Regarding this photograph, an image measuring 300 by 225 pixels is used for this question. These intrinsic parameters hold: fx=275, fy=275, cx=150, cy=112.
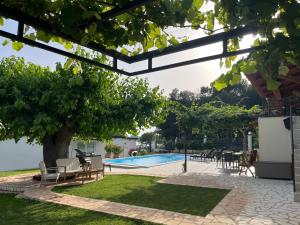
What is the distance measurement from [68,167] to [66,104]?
3675mm

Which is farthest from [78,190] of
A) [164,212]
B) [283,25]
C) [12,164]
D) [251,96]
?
[251,96]

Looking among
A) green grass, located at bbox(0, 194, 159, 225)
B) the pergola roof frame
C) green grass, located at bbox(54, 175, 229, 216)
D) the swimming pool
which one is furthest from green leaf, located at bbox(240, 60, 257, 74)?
the swimming pool

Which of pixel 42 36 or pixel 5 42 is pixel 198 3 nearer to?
pixel 42 36

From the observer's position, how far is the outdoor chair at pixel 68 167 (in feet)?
41.5

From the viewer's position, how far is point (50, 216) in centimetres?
747

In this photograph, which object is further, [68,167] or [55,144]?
[55,144]

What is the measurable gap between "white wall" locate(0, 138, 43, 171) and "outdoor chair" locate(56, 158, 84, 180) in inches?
494

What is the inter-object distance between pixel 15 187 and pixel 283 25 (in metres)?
12.0

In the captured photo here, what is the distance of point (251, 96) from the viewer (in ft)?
159

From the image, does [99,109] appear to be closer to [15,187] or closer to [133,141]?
[15,187]

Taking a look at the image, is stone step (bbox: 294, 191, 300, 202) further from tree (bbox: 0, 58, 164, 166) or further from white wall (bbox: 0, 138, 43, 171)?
white wall (bbox: 0, 138, 43, 171)

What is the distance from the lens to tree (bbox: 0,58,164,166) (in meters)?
11.3

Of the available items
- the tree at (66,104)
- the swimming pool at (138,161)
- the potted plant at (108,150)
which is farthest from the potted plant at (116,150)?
the tree at (66,104)

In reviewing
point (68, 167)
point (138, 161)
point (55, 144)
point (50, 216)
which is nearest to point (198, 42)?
point (50, 216)
